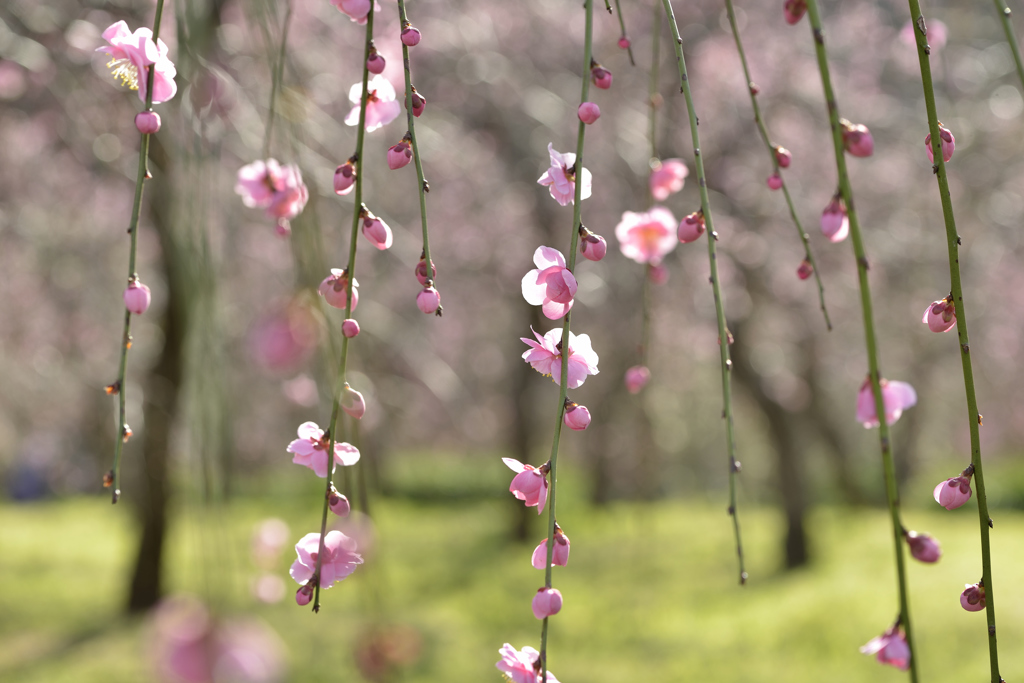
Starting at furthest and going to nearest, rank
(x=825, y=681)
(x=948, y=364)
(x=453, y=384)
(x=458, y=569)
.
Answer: (x=948, y=364)
(x=458, y=569)
(x=453, y=384)
(x=825, y=681)

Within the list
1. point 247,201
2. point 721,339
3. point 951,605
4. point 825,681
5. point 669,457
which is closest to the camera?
point 721,339

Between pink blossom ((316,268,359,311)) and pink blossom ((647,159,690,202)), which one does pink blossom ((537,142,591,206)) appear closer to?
pink blossom ((316,268,359,311))

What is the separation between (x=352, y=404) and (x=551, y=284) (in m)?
0.20

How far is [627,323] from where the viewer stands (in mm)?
6281

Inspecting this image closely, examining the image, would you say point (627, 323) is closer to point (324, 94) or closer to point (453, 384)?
point (453, 384)

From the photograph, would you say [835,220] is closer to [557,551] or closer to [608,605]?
[557,551]

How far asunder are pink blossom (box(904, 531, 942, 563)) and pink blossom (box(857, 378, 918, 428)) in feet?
0.37

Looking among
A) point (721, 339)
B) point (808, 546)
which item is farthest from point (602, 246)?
point (808, 546)

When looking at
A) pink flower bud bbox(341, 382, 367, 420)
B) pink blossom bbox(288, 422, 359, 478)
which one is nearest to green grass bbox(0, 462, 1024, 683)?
pink blossom bbox(288, 422, 359, 478)

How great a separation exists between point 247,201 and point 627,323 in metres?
5.32

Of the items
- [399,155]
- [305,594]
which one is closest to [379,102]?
[399,155]

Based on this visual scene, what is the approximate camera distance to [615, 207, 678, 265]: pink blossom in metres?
1.24

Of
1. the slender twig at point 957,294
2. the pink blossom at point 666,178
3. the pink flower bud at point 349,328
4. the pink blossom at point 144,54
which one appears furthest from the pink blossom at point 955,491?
the pink blossom at point 144,54

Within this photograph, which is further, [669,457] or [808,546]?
[669,457]
